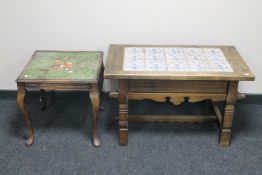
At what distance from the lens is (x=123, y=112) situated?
2.16m

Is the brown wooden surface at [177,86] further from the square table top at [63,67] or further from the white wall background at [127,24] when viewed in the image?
the white wall background at [127,24]

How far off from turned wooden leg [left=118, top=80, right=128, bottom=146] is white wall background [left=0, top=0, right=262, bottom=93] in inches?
21.1

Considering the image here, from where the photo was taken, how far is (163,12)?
2395mm

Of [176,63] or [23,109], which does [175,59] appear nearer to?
[176,63]

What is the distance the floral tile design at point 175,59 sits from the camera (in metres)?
2.08

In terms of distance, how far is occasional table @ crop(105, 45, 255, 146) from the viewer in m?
2.00

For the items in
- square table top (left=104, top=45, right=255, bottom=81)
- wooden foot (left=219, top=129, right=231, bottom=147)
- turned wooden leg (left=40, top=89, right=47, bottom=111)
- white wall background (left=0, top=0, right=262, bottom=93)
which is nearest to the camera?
square table top (left=104, top=45, right=255, bottom=81)

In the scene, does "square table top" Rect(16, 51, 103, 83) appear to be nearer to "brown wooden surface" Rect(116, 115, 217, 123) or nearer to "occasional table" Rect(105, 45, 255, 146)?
"occasional table" Rect(105, 45, 255, 146)

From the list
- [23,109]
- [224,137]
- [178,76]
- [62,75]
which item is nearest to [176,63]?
[178,76]

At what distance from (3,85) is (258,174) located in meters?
1.93

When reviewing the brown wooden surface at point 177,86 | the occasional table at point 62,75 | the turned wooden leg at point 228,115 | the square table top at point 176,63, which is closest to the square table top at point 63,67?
the occasional table at point 62,75

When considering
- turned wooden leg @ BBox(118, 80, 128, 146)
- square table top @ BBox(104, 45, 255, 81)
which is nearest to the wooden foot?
square table top @ BBox(104, 45, 255, 81)

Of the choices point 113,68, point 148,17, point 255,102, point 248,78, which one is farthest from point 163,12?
point 255,102

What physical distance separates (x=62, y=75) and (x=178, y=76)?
0.68 m
